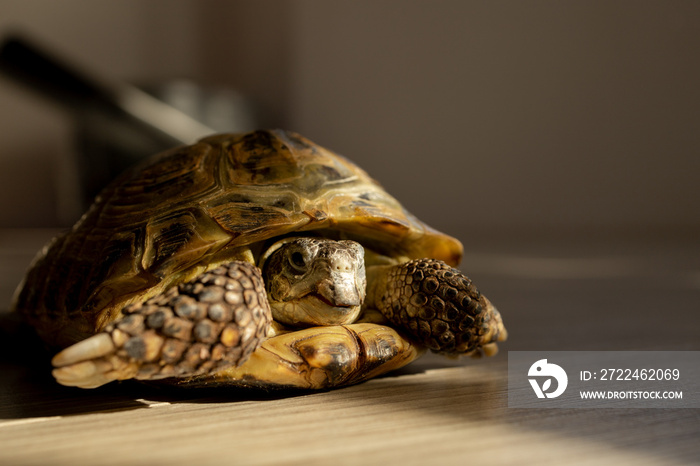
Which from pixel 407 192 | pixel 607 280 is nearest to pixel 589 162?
pixel 407 192

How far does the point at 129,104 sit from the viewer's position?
229 inches

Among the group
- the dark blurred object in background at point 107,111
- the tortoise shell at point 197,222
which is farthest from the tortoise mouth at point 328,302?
the dark blurred object in background at point 107,111

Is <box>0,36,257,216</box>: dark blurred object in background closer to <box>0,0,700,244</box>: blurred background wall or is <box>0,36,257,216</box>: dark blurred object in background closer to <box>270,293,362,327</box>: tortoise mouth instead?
<box>0,0,700,244</box>: blurred background wall

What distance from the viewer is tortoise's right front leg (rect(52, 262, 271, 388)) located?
3.82ft

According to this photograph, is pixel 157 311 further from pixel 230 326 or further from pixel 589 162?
pixel 589 162

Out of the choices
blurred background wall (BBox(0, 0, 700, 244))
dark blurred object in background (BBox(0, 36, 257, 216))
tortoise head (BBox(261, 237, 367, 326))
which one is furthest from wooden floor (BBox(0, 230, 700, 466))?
blurred background wall (BBox(0, 0, 700, 244))

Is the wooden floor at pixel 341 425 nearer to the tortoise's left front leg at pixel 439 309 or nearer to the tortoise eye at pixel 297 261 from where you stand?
the tortoise's left front leg at pixel 439 309

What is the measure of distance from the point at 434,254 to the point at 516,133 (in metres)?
5.76

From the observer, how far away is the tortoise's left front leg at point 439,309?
1.64 metres

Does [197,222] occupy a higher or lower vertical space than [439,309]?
higher

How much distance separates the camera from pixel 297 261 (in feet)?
5.03

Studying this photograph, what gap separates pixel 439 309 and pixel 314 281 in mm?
350

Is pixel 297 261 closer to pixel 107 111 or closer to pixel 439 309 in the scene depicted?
pixel 439 309

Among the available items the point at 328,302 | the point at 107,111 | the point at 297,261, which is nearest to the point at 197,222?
the point at 297,261
